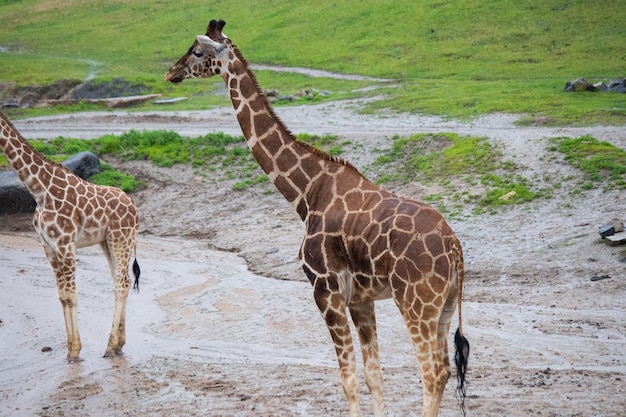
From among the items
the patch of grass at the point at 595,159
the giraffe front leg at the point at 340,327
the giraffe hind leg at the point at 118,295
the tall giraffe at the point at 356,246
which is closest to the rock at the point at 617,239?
the patch of grass at the point at 595,159

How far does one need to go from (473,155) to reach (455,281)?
44.6 feet

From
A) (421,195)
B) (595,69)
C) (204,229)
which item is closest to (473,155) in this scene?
(421,195)

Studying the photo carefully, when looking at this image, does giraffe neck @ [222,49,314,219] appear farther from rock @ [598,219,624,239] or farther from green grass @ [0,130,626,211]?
green grass @ [0,130,626,211]

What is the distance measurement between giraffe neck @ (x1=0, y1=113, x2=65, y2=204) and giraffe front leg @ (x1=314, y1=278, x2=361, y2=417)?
5835mm

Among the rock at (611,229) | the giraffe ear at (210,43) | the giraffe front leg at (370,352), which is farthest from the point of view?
the rock at (611,229)

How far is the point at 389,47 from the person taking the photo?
46.6 m

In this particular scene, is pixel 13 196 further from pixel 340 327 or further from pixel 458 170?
pixel 340 327

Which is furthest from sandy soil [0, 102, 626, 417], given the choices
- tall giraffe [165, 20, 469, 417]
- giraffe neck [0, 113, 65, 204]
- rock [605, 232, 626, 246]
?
giraffe neck [0, 113, 65, 204]

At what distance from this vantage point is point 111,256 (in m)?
13.7

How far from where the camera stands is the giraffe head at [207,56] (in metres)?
10.4

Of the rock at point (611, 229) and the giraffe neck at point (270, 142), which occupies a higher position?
the giraffe neck at point (270, 142)

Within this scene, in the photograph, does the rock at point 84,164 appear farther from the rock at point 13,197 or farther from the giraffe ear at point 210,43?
the giraffe ear at point 210,43

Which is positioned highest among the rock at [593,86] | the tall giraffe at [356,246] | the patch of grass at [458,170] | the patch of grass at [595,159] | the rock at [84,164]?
the tall giraffe at [356,246]

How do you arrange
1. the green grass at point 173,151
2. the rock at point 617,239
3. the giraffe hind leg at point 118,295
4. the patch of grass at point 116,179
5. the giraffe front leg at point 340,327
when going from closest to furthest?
the giraffe front leg at point 340,327 < the giraffe hind leg at point 118,295 < the rock at point 617,239 < the patch of grass at point 116,179 < the green grass at point 173,151
